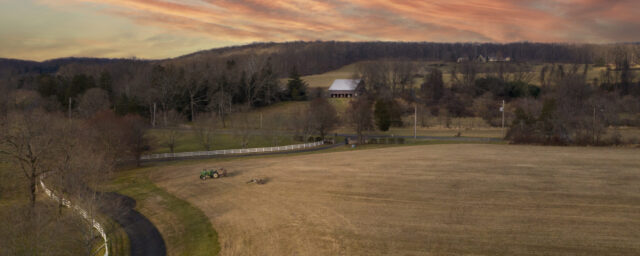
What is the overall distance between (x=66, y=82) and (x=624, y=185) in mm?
117681

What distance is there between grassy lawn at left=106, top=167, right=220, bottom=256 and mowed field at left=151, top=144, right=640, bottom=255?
88cm

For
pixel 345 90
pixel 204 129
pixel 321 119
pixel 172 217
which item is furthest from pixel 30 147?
pixel 345 90

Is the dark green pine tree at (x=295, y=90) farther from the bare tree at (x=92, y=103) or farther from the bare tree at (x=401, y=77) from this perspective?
the bare tree at (x=92, y=103)

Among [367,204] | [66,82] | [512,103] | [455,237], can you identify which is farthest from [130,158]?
[512,103]

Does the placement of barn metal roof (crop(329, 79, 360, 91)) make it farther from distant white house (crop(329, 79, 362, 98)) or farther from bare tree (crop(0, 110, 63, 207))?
bare tree (crop(0, 110, 63, 207))

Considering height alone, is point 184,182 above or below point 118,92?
below

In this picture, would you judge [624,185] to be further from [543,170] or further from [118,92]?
[118,92]

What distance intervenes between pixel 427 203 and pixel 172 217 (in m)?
18.3

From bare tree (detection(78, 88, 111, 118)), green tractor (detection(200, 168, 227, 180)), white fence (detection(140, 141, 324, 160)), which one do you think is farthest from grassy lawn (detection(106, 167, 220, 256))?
bare tree (detection(78, 88, 111, 118))

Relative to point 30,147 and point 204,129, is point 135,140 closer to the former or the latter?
point 204,129

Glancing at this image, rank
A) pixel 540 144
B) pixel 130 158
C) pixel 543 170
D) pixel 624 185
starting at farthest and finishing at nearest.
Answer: pixel 540 144
pixel 130 158
pixel 543 170
pixel 624 185

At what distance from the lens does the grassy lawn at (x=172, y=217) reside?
83.7ft

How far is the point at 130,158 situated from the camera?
166 feet

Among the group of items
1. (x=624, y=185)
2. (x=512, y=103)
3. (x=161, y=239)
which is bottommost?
(x=161, y=239)
